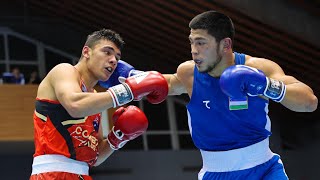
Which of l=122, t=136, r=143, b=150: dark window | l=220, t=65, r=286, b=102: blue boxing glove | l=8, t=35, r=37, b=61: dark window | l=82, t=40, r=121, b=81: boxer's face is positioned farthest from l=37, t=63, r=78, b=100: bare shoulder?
l=122, t=136, r=143, b=150: dark window

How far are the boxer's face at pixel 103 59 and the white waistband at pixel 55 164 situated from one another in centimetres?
59

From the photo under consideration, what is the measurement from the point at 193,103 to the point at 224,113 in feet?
0.69

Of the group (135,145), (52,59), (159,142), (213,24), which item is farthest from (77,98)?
(159,142)

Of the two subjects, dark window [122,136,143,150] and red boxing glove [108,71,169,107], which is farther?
dark window [122,136,143,150]

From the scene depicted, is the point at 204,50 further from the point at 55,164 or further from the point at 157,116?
the point at 157,116

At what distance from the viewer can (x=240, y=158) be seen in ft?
10.9

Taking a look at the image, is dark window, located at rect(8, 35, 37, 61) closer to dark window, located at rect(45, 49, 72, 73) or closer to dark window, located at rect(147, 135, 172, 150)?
dark window, located at rect(45, 49, 72, 73)

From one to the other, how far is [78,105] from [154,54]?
816cm

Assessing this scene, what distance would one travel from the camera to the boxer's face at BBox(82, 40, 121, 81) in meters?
3.62

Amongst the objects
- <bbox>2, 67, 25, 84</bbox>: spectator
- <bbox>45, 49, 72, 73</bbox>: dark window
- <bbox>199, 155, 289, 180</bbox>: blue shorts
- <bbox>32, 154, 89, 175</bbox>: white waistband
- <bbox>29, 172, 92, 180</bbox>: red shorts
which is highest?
<bbox>45, 49, 72, 73</bbox>: dark window

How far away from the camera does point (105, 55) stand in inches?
143

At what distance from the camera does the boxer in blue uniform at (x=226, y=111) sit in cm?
331

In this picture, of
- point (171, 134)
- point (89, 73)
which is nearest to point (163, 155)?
point (171, 134)

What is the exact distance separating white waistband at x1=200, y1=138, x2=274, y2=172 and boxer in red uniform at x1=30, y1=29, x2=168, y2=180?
548 millimetres
